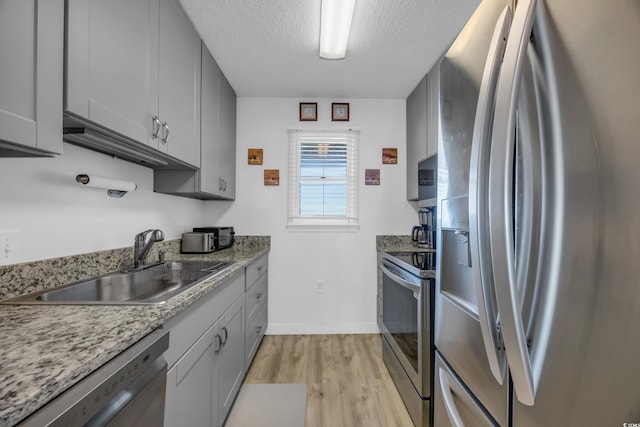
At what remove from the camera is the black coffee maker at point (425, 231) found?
2.60 m

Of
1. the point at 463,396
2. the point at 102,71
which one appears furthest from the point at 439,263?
the point at 102,71

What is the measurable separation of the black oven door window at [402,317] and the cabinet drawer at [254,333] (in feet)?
3.53

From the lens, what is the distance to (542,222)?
58 cm

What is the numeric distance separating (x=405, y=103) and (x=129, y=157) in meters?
2.52

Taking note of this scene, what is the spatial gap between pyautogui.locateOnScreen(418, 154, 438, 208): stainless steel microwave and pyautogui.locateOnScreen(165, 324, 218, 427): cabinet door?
1893mm

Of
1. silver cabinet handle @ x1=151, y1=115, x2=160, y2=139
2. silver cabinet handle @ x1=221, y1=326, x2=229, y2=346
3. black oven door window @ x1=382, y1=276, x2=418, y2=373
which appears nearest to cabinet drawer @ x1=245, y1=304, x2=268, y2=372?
silver cabinet handle @ x1=221, y1=326, x2=229, y2=346

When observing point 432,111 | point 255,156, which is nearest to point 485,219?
point 432,111

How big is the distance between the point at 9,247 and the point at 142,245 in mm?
605

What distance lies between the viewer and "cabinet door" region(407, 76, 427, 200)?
239cm

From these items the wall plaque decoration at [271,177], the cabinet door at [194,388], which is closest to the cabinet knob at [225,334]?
the cabinet door at [194,388]

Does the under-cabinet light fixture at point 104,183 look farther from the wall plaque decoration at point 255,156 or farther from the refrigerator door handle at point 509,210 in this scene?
the refrigerator door handle at point 509,210

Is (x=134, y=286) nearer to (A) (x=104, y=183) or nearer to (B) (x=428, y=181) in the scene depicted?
(A) (x=104, y=183)

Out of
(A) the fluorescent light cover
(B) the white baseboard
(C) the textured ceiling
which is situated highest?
(C) the textured ceiling

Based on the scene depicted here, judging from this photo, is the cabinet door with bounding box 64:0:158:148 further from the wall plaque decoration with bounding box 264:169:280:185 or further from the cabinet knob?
the wall plaque decoration with bounding box 264:169:280:185
